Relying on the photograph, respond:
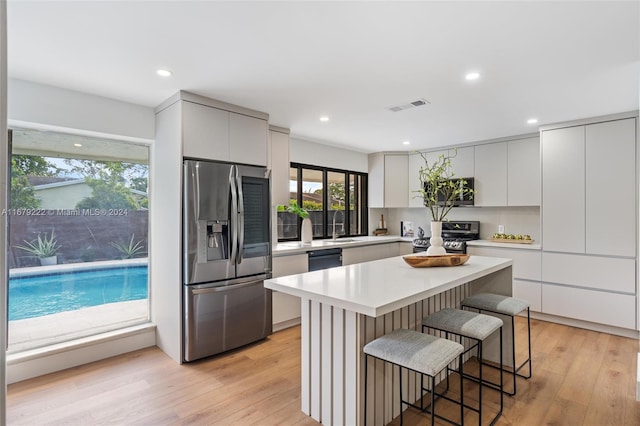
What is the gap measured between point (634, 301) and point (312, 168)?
4079 millimetres

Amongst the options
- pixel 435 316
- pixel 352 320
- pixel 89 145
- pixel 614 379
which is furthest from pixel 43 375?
pixel 614 379

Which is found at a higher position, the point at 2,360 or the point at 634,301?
the point at 2,360

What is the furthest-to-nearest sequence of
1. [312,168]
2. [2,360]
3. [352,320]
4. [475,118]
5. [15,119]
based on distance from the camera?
[312,168], [475,118], [15,119], [352,320], [2,360]

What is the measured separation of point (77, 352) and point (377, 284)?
2739mm

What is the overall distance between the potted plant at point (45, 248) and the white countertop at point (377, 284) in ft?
7.09

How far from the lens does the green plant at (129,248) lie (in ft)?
10.8

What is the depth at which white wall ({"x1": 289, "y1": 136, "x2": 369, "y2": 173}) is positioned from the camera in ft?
15.8

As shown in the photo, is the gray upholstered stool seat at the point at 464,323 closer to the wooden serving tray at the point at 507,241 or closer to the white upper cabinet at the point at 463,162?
the wooden serving tray at the point at 507,241

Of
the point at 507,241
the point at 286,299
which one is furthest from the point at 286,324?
the point at 507,241

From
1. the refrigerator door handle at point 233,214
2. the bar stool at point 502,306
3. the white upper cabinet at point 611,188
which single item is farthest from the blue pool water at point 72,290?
the white upper cabinet at point 611,188

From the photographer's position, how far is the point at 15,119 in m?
2.62

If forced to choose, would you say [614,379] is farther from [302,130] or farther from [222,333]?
[302,130]

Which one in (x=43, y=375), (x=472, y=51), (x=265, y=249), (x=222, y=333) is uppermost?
(x=472, y=51)

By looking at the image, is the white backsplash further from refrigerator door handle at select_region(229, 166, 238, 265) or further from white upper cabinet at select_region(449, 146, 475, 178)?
refrigerator door handle at select_region(229, 166, 238, 265)
